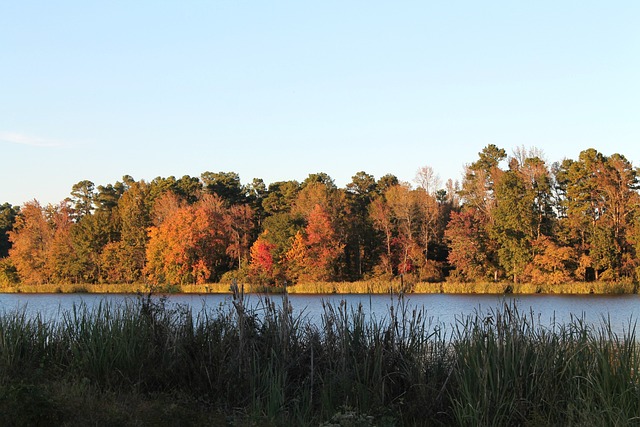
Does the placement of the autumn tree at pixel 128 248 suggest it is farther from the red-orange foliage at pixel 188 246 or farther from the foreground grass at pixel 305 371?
the foreground grass at pixel 305 371

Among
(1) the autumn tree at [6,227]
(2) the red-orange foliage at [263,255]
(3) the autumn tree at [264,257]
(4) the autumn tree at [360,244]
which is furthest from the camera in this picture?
(1) the autumn tree at [6,227]

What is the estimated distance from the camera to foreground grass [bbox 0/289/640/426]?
7.61m

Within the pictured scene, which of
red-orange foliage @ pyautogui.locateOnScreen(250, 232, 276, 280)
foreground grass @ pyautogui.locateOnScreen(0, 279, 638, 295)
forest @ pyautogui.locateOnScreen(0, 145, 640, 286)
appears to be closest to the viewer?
foreground grass @ pyautogui.locateOnScreen(0, 279, 638, 295)

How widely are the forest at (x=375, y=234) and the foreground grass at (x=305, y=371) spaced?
39.5 m

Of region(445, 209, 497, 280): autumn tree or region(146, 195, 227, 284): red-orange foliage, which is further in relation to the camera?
region(146, 195, 227, 284): red-orange foliage

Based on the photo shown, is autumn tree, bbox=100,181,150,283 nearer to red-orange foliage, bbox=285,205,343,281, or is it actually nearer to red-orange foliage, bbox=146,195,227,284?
red-orange foliage, bbox=146,195,227,284

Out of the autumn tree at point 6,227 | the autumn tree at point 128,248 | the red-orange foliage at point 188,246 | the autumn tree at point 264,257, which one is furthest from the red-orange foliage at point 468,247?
the autumn tree at point 6,227

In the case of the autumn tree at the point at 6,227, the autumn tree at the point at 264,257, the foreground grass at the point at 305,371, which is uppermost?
the autumn tree at the point at 6,227

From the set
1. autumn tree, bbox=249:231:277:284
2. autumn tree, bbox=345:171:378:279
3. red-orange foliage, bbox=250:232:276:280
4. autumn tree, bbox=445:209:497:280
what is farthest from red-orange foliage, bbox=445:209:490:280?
red-orange foliage, bbox=250:232:276:280

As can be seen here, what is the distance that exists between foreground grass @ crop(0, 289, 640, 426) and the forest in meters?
39.5

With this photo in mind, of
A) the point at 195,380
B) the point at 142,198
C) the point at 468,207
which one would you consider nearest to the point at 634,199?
the point at 468,207

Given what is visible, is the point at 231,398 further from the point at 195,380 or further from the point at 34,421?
the point at 34,421

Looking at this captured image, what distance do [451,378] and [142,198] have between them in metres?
64.3

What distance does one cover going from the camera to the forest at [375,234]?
53.3 metres
